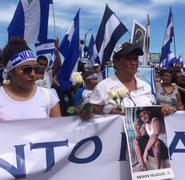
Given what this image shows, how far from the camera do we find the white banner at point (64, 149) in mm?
3912

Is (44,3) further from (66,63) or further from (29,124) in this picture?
(29,124)

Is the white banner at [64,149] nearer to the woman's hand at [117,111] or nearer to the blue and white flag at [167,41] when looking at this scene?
the woman's hand at [117,111]

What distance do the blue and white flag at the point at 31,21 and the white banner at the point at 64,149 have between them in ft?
11.3

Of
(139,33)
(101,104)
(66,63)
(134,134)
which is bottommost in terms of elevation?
(134,134)

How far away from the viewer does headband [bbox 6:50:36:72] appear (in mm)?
3939

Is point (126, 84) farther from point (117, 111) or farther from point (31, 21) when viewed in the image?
point (31, 21)

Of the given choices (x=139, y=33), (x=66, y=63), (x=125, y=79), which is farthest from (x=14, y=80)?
(x=139, y=33)

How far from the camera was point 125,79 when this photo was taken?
4.50 metres

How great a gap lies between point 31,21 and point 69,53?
161cm

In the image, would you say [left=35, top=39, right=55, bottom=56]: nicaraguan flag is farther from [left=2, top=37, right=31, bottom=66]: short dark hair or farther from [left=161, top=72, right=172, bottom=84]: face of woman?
[left=2, top=37, right=31, bottom=66]: short dark hair

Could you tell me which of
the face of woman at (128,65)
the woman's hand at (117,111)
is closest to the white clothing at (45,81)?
the face of woman at (128,65)

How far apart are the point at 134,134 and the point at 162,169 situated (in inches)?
15.5

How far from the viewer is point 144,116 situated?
4203 mm

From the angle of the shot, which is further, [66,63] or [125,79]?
[66,63]
